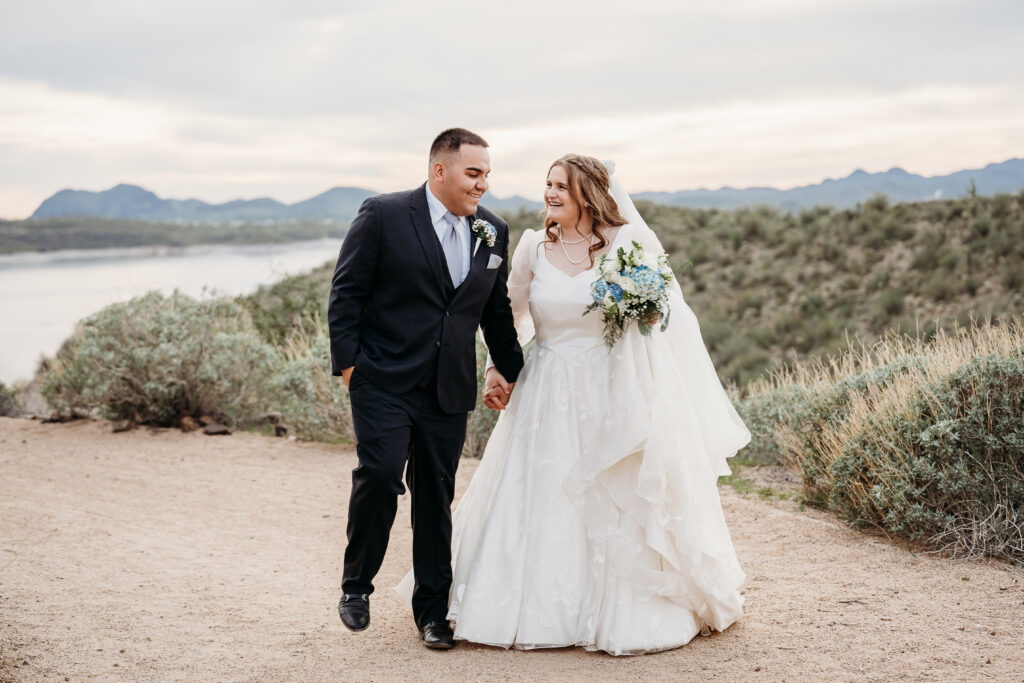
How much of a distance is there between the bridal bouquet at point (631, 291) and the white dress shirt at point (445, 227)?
2.17 feet

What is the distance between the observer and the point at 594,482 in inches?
176

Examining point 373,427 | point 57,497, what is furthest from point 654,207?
point 373,427

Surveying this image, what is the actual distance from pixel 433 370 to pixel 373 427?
1.34 feet

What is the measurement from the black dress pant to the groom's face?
0.91 m

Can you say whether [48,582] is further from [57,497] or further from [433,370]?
[433,370]

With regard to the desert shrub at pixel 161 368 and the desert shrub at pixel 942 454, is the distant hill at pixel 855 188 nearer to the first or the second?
the desert shrub at pixel 161 368

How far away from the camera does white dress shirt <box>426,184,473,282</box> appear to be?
4516 millimetres

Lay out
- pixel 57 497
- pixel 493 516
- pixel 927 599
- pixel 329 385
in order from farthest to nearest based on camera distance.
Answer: pixel 329 385 < pixel 57 497 < pixel 927 599 < pixel 493 516

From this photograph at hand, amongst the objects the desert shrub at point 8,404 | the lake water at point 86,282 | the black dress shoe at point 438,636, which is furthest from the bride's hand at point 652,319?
the desert shrub at point 8,404

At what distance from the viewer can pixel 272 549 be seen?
6680 mm

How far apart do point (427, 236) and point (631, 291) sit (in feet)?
3.42

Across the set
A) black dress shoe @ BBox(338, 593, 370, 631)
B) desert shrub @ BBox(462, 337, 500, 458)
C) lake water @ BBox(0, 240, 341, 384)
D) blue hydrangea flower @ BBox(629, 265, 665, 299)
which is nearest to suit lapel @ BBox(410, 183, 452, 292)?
blue hydrangea flower @ BBox(629, 265, 665, 299)

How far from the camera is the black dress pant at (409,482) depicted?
4.24 m

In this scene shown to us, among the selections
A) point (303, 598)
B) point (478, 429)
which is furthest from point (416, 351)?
point (478, 429)
